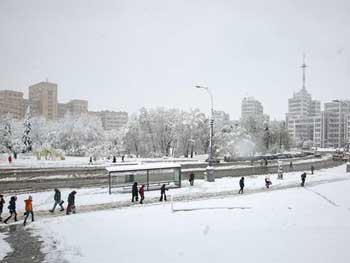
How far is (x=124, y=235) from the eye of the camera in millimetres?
16547

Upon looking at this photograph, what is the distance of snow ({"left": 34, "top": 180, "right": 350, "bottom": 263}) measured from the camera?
45.1ft

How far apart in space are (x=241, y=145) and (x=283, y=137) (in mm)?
29210

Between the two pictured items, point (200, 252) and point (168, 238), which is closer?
point (200, 252)

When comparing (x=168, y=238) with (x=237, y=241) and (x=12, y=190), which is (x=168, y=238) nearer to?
(x=237, y=241)

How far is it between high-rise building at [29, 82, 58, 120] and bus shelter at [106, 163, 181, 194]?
469ft

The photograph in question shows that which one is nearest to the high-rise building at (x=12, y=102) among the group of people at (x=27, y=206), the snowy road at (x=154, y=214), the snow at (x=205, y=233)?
the snowy road at (x=154, y=214)

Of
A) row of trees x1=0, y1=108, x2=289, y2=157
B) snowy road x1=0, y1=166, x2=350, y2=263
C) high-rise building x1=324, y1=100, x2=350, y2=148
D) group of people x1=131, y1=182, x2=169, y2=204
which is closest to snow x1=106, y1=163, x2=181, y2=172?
snowy road x1=0, y1=166, x2=350, y2=263

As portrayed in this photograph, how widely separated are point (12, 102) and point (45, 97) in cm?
2957

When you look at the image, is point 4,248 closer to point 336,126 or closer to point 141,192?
point 141,192

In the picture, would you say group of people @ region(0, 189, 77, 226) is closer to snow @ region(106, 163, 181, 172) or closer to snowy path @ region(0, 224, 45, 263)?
snowy path @ region(0, 224, 45, 263)

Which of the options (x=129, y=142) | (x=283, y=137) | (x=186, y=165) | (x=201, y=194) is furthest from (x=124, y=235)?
(x=283, y=137)

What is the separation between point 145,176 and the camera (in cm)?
3234

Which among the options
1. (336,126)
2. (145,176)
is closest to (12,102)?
(145,176)

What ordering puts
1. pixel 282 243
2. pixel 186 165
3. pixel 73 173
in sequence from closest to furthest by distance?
1. pixel 282 243
2. pixel 73 173
3. pixel 186 165
